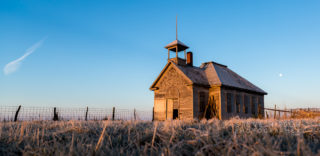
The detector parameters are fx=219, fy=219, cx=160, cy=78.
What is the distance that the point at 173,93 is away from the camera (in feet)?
61.3

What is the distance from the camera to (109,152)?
3084mm

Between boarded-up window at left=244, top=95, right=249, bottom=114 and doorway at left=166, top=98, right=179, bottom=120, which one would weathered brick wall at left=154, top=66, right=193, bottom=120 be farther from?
boarded-up window at left=244, top=95, right=249, bottom=114

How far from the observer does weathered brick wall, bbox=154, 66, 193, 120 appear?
17.4 metres

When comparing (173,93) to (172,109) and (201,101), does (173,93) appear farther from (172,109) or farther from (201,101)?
(201,101)

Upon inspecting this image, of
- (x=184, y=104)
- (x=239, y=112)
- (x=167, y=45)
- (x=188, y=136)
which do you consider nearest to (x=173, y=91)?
(x=184, y=104)

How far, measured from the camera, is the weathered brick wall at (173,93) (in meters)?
17.4

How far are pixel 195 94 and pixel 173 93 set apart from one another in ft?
7.09

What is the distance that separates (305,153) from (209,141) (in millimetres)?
1266

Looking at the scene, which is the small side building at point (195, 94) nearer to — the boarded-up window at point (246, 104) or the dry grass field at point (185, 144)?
the boarded-up window at point (246, 104)

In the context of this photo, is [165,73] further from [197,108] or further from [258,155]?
[258,155]

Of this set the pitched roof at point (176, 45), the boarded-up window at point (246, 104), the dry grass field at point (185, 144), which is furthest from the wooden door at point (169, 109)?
the dry grass field at point (185, 144)

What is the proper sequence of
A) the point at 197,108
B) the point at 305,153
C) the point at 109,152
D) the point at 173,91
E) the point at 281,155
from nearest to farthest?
1. the point at 305,153
2. the point at 281,155
3. the point at 109,152
4. the point at 197,108
5. the point at 173,91

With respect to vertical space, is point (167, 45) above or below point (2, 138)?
above

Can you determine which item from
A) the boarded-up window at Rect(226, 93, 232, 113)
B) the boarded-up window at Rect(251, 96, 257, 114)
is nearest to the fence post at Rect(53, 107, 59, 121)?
the boarded-up window at Rect(226, 93, 232, 113)
